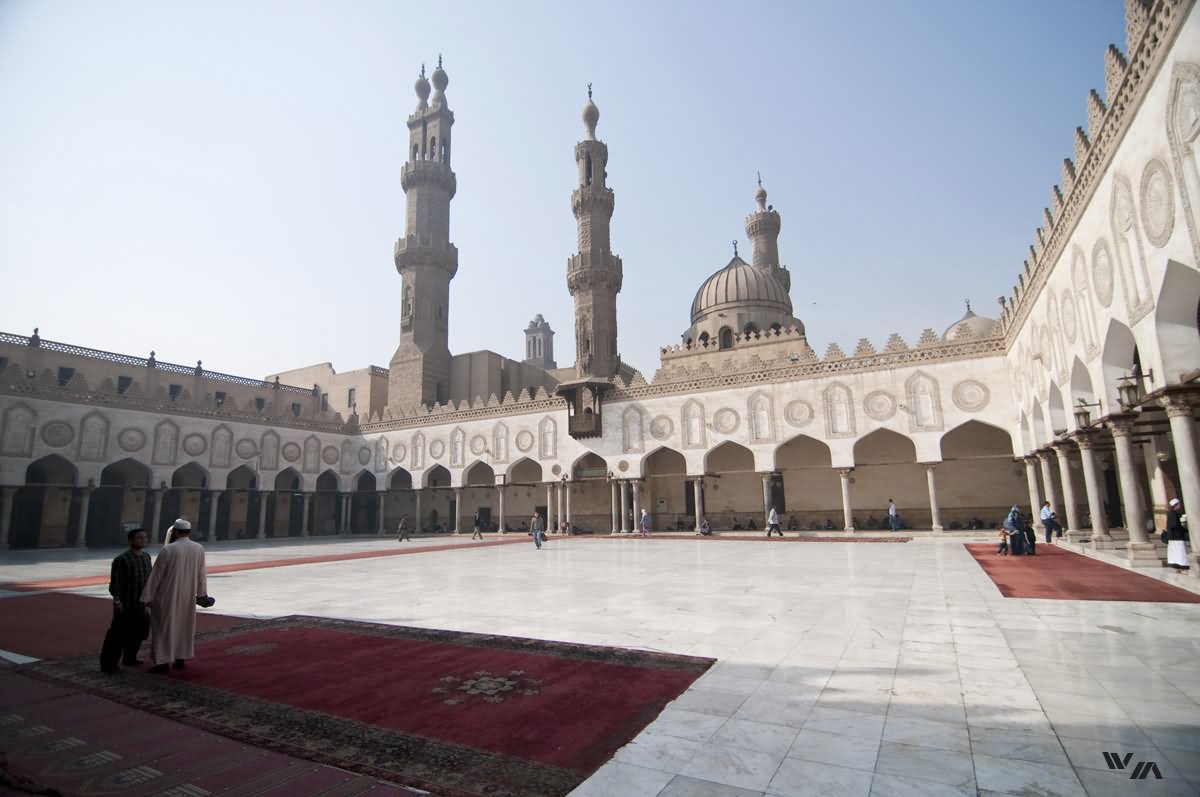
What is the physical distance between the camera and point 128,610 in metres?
5.34

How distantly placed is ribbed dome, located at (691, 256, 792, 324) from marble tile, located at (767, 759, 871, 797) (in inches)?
1120

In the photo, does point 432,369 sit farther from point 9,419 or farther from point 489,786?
point 489,786

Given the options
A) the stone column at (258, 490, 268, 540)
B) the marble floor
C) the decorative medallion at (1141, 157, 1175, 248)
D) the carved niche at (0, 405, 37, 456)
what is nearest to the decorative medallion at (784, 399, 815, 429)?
the marble floor

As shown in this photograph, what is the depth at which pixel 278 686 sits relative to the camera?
4695mm

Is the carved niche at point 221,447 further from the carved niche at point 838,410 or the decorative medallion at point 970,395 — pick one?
the decorative medallion at point 970,395

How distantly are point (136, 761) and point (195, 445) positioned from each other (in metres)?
28.6

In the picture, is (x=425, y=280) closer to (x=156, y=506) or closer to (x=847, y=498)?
(x=156, y=506)

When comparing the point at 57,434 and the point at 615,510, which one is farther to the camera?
the point at 615,510

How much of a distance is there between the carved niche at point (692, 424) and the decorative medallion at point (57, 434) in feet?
76.6

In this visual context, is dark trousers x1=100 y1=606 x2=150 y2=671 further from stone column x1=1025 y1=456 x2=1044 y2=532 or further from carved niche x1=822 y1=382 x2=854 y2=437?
stone column x1=1025 y1=456 x2=1044 y2=532

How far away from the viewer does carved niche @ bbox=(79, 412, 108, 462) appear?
78.6 ft

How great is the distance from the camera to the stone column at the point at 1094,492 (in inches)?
485

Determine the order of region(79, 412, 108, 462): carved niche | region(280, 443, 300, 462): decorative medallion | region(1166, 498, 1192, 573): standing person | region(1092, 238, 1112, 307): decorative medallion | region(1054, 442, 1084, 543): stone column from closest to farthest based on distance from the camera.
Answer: region(1166, 498, 1192, 573): standing person < region(1092, 238, 1112, 307): decorative medallion < region(1054, 442, 1084, 543): stone column < region(79, 412, 108, 462): carved niche < region(280, 443, 300, 462): decorative medallion

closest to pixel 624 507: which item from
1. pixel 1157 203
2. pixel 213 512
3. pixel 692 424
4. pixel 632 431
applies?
pixel 632 431
